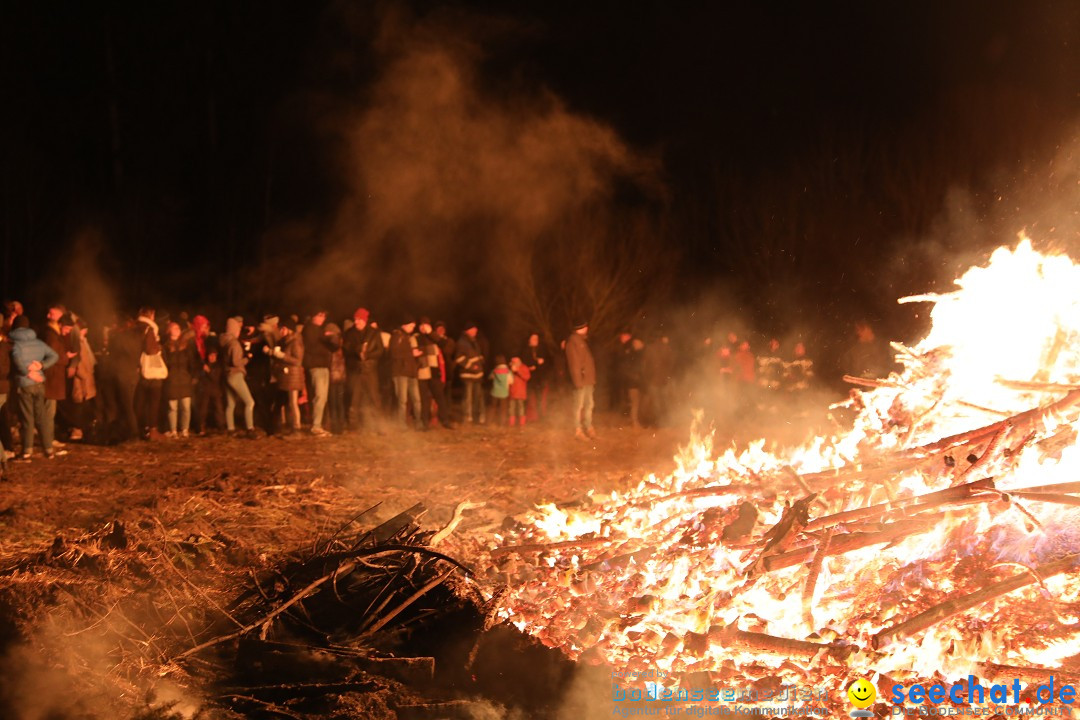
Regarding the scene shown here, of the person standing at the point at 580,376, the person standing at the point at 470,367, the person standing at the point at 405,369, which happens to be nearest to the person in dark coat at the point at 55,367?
the person standing at the point at 405,369

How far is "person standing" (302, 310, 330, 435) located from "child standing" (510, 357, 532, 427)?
2847mm

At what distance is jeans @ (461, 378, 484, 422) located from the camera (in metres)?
12.7

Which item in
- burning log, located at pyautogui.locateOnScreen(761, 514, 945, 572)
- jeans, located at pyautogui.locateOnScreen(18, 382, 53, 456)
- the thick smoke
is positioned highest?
the thick smoke

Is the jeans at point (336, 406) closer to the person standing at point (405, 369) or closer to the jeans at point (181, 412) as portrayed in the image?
the person standing at point (405, 369)

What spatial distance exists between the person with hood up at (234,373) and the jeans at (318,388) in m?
0.81

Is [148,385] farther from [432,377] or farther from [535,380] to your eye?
[535,380]

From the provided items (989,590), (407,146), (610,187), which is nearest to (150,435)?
(407,146)

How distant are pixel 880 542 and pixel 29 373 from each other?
8331 mm

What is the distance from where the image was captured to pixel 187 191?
79.8 feet

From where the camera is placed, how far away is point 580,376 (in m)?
11.7

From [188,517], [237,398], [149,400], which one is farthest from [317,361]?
[188,517]

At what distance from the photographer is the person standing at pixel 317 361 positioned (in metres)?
11.2

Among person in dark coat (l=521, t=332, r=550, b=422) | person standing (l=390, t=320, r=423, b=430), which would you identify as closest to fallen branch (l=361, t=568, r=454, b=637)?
person standing (l=390, t=320, r=423, b=430)

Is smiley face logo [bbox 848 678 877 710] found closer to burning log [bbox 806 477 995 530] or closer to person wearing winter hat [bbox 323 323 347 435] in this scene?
burning log [bbox 806 477 995 530]
